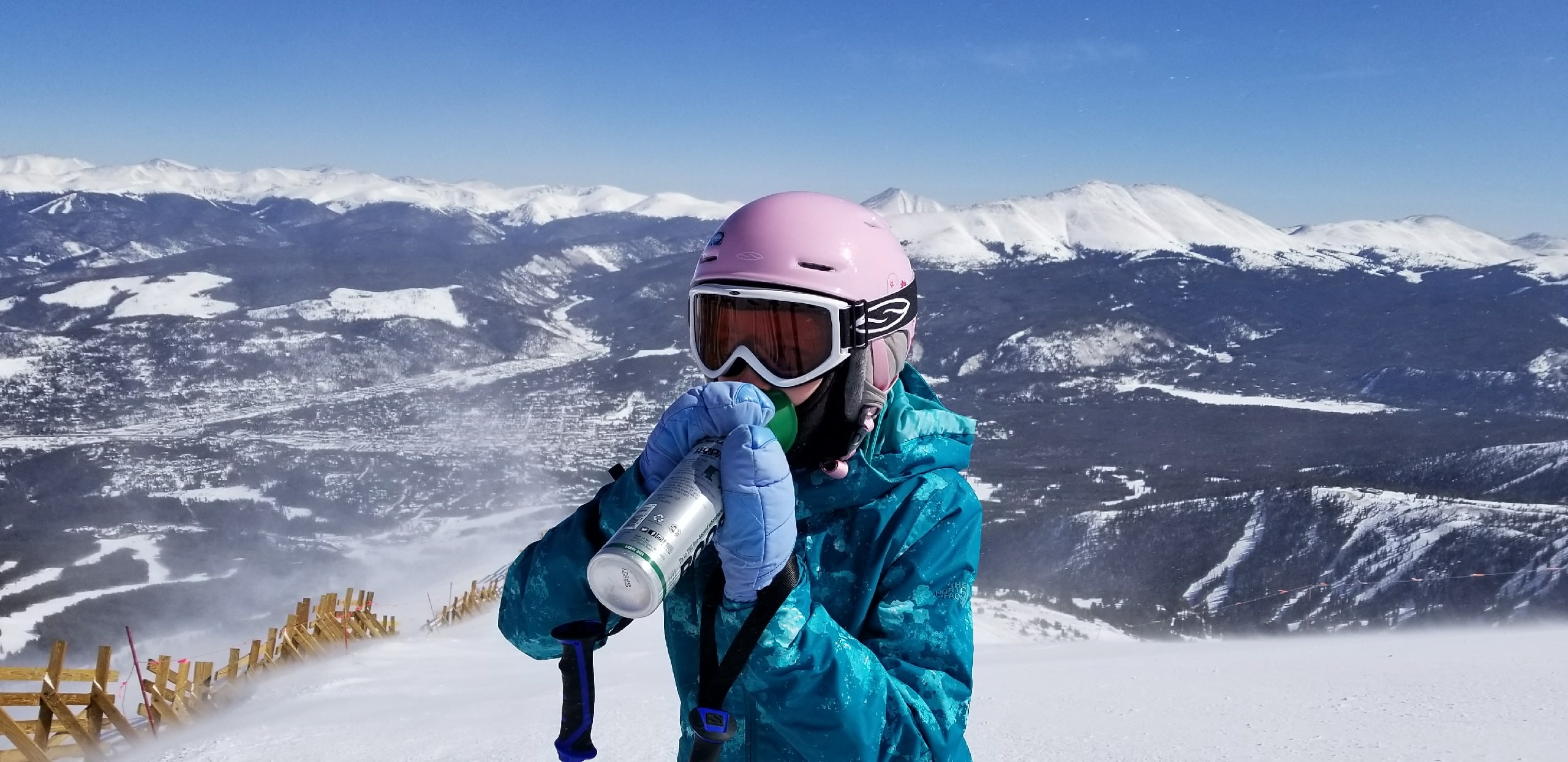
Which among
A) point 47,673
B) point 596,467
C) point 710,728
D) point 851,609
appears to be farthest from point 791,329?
point 596,467

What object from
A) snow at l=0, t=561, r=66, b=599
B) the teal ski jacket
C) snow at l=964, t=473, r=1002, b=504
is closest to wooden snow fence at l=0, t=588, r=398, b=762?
the teal ski jacket

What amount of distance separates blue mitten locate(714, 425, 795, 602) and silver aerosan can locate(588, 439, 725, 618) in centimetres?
4

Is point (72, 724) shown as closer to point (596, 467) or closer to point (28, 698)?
point (28, 698)

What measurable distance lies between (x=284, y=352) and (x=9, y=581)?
4893 inches

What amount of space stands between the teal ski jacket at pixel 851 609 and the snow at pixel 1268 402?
181105 mm

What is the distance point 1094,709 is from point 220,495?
119711mm

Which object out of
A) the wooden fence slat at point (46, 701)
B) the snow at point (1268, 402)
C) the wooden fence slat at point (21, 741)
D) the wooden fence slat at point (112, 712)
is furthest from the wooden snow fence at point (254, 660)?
the snow at point (1268, 402)

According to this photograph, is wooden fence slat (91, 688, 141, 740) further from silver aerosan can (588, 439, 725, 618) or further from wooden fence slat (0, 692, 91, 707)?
silver aerosan can (588, 439, 725, 618)

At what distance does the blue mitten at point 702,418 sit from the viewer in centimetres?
177

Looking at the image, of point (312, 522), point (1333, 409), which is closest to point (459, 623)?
point (312, 522)

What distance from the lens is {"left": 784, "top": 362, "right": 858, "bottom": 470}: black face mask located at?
2.16 meters

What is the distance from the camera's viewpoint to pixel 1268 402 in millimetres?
168500

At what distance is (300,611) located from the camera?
49.8 feet

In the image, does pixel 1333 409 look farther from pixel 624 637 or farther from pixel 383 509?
pixel 624 637
